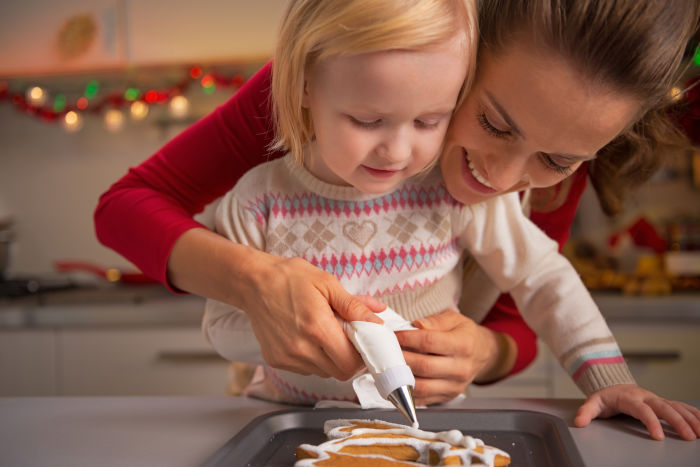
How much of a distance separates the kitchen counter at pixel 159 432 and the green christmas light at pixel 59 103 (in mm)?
1976

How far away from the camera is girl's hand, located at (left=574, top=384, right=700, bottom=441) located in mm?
674

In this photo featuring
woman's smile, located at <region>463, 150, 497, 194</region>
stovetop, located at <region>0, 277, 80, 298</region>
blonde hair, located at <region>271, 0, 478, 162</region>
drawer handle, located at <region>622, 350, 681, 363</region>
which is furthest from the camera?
stovetop, located at <region>0, 277, 80, 298</region>

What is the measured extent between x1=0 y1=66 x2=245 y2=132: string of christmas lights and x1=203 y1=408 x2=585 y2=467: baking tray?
192 centimetres

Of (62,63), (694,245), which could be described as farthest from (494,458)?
(62,63)

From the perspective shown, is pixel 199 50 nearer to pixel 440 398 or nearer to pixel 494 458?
pixel 440 398

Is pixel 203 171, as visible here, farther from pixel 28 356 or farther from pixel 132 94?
pixel 132 94

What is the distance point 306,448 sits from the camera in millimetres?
582

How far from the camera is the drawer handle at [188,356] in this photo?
2.03 meters

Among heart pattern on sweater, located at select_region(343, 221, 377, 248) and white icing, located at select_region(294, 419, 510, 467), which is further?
heart pattern on sweater, located at select_region(343, 221, 377, 248)

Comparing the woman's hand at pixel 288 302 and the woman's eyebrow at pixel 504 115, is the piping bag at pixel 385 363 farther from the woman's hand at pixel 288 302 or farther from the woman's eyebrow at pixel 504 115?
the woman's eyebrow at pixel 504 115

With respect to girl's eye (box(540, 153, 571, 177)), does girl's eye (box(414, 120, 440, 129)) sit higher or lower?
higher

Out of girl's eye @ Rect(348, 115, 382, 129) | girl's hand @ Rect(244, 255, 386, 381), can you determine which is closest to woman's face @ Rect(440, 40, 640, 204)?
girl's eye @ Rect(348, 115, 382, 129)

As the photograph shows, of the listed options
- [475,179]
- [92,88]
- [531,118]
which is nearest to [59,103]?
[92,88]

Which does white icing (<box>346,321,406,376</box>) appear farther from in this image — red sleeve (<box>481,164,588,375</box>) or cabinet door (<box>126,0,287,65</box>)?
cabinet door (<box>126,0,287,65</box>)
